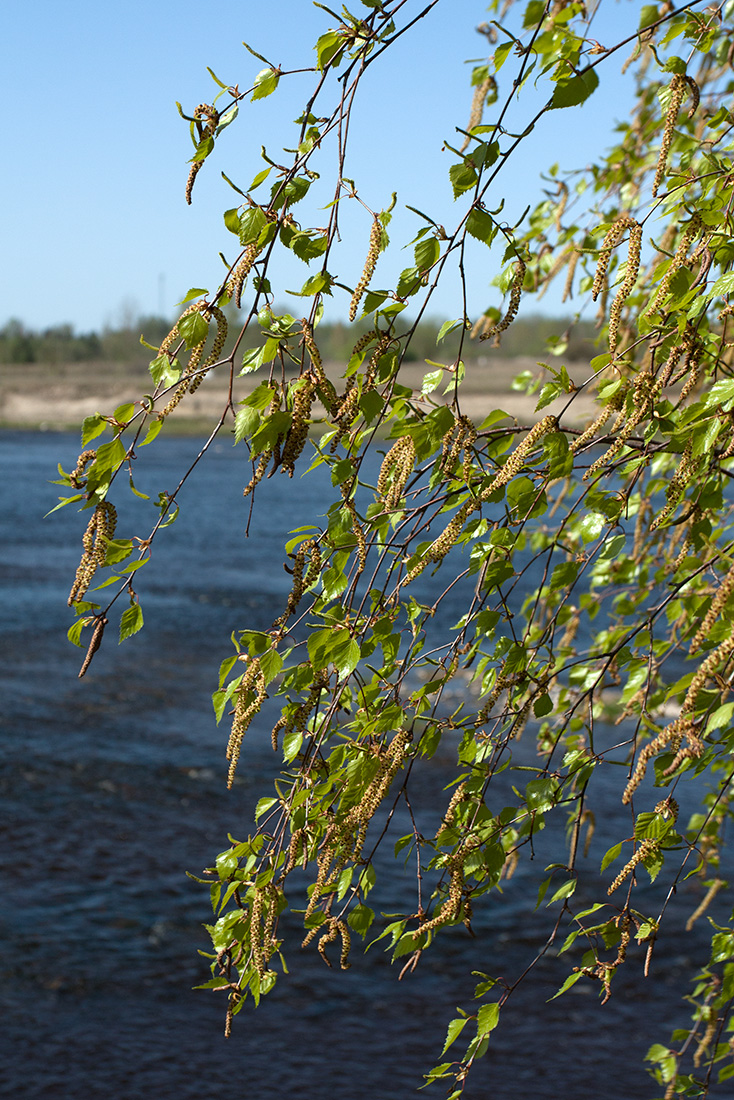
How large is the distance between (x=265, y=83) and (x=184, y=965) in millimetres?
5792

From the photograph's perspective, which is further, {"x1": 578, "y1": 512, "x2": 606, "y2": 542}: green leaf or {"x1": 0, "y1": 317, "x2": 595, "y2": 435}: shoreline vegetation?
{"x1": 0, "y1": 317, "x2": 595, "y2": 435}: shoreline vegetation

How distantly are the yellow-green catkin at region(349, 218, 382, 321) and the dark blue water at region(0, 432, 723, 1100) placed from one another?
4788 millimetres

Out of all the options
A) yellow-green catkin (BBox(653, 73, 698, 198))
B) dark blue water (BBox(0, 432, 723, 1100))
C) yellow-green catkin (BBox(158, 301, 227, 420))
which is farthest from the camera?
dark blue water (BBox(0, 432, 723, 1100))

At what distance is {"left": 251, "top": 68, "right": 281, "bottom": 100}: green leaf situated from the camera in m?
1.77

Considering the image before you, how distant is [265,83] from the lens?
69.7 inches

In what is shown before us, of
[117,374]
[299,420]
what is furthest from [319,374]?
[117,374]

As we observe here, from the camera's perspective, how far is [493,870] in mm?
2223

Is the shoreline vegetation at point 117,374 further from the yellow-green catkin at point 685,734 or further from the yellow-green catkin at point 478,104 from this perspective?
the yellow-green catkin at point 685,734

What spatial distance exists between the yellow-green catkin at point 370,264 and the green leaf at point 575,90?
1.21 ft

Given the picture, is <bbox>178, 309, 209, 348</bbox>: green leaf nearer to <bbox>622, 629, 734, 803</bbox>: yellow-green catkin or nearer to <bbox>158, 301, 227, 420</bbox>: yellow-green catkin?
<bbox>158, 301, 227, 420</bbox>: yellow-green catkin

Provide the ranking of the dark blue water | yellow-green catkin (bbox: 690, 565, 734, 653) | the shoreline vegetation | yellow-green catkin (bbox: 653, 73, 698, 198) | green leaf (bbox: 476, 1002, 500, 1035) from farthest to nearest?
1. the shoreline vegetation
2. the dark blue water
3. green leaf (bbox: 476, 1002, 500, 1035)
4. yellow-green catkin (bbox: 653, 73, 698, 198)
5. yellow-green catkin (bbox: 690, 565, 734, 653)

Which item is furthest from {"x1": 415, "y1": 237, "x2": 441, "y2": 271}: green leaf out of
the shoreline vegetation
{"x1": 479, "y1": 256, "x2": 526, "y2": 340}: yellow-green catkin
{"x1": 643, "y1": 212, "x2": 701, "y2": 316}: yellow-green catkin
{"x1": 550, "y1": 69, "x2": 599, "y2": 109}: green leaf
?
the shoreline vegetation

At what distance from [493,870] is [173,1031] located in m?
4.27

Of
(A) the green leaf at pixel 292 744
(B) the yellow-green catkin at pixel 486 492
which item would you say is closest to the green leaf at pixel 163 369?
(B) the yellow-green catkin at pixel 486 492
